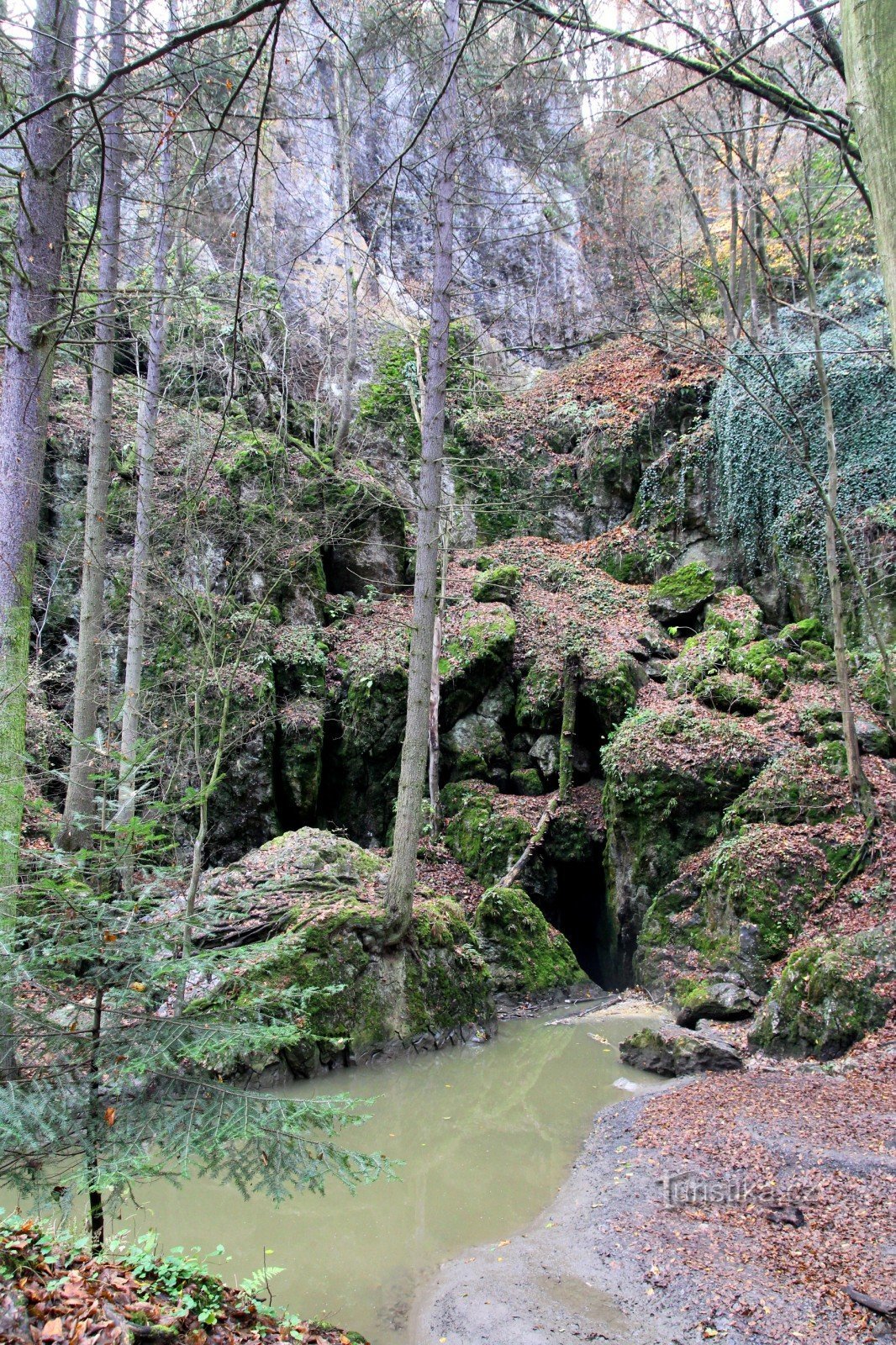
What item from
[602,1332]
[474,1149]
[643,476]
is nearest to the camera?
[602,1332]

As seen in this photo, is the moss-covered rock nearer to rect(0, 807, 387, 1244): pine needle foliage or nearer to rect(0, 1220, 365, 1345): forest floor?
rect(0, 807, 387, 1244): pine needle foliage

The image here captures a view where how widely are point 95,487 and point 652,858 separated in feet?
28.9

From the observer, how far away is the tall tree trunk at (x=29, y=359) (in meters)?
4.01

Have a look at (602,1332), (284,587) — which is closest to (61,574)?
(284,587)

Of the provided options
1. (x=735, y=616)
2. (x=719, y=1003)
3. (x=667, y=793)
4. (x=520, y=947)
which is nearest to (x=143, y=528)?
(x=520, y=947)

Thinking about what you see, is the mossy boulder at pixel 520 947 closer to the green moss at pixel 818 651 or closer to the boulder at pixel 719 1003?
the boulder at pixel 719 1003

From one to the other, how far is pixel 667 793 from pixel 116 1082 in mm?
8605

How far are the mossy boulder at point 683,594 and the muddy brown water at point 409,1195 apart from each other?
8.98 metres

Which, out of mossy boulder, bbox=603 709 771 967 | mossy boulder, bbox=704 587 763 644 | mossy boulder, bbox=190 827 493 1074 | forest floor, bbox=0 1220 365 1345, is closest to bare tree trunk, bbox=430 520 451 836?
mossy boulder, bbox=603 709 771 967

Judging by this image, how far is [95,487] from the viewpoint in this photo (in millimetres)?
8945

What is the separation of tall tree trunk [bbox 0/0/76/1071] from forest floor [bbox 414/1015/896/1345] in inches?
141

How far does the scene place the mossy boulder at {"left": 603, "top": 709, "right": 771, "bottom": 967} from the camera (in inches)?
395

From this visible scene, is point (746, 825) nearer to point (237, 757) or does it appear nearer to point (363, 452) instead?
point (237, 757)

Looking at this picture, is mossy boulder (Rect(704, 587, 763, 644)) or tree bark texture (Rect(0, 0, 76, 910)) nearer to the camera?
tree bark texture (Rect(0, 0, 76, 910))
